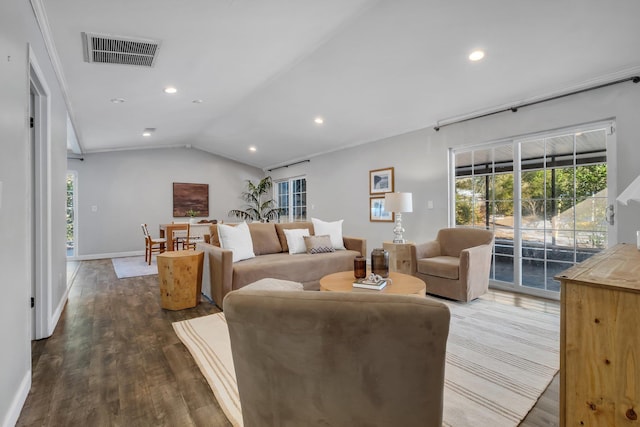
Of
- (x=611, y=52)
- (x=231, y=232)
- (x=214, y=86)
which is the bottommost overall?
(x=231, y=232)

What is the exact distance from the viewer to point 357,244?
4.38 meters

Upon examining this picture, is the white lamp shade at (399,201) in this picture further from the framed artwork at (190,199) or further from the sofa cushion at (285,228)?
the framed artwork at (190,199)

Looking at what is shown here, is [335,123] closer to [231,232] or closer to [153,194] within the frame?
[231,232]

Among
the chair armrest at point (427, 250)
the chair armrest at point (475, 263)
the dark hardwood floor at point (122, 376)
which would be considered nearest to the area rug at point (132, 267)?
the dark hardwood floor at point (122, 376)

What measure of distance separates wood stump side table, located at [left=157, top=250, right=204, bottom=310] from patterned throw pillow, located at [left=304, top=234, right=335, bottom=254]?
55.5 inches

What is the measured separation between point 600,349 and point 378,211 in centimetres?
446

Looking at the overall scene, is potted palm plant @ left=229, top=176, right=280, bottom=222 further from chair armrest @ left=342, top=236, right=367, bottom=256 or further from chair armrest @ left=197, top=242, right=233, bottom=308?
chair armrest @ left=197, top=242, right=233, bottom=308

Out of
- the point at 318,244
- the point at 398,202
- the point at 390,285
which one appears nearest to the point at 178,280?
the point at 318,244

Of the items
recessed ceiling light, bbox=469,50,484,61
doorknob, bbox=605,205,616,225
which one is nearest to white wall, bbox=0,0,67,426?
recessed ceiling light, bbox=469,50,484,61

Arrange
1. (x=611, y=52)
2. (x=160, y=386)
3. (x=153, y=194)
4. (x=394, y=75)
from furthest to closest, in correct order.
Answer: (x=153, y=194) < (x=394, y=75) < (x=611, y=52) < (x=160, y=386)

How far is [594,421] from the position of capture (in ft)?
3.75

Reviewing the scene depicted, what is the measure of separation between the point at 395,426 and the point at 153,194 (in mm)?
8046

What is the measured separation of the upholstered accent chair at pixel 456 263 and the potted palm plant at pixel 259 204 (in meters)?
5.52

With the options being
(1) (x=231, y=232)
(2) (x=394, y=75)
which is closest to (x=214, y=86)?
(1) (x=231, y=232)
